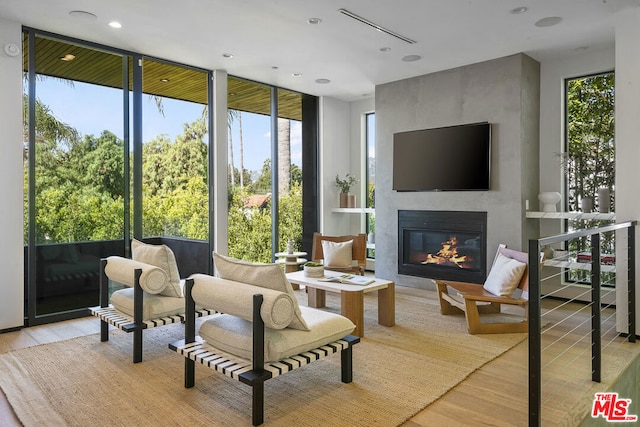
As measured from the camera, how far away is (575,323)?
4.47 metres

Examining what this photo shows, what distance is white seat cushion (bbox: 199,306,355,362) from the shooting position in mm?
2594

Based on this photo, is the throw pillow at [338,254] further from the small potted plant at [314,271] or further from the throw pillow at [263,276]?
the throw pillow at [263,276]

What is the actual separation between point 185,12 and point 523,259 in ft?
12.9

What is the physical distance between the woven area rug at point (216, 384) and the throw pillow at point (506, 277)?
1.45ft

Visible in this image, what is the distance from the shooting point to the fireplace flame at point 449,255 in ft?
19.2

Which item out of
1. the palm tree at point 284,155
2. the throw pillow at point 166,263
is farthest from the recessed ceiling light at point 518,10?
the palm tree at point 284,155

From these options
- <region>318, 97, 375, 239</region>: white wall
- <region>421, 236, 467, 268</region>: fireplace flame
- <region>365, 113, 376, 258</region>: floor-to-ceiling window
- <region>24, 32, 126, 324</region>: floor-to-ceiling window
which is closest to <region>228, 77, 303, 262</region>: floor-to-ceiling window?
<region>318, 97, 375, 239</region>: white wall

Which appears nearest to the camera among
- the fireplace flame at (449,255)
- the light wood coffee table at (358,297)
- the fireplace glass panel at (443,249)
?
the light wood coffee table at (358,297)

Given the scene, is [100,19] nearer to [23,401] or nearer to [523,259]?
[23,401]

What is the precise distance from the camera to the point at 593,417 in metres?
2.69

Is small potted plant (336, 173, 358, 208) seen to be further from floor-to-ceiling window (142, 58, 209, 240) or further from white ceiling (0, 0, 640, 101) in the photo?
floor-to-ceiling window (142, 58, 209, 240)

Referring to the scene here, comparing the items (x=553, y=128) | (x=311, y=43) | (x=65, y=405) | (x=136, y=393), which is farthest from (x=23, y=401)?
(x=553, y=128)

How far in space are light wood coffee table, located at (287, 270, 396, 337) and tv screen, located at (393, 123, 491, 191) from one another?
1.99 metres

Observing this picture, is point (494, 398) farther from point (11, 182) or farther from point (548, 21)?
point (11, 182)
